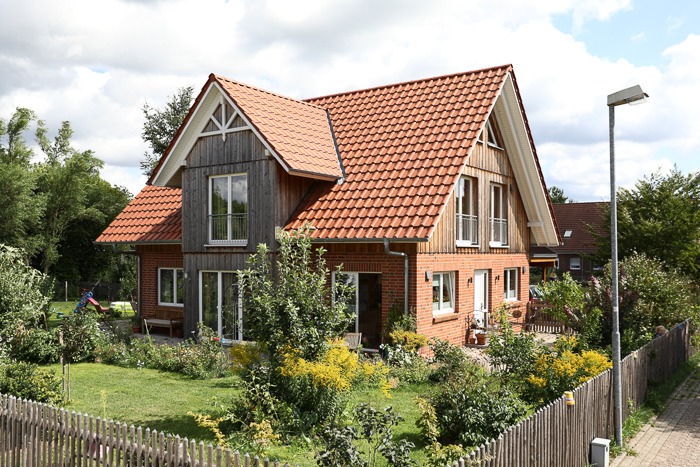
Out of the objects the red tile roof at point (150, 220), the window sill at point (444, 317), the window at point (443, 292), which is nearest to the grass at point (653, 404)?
the window sill at point (444, 317)

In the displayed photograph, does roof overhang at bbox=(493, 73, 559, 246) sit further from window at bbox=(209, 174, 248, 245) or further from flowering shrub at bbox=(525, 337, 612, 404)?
flowering shrub at bbox=(525, 337, 612, 404)

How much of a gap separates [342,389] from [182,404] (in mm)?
3818

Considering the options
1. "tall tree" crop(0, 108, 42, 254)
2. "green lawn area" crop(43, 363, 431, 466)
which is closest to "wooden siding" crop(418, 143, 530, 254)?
"green lawn area" crop(43, 363, 431, 466)

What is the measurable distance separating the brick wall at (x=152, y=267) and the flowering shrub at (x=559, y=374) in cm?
1502

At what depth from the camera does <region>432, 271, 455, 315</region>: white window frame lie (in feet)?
58.4

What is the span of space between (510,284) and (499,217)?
318cm

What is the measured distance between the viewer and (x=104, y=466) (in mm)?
6902

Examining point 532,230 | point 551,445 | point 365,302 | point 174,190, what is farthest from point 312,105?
point 551,445

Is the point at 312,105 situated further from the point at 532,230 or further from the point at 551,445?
the point at 551,445

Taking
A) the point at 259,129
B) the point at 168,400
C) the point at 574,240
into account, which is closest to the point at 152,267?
the point at 259,129

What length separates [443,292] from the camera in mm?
18203

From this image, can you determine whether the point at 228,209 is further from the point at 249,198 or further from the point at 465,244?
the point at 465,244

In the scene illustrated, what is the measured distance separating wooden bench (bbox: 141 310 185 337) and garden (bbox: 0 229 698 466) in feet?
17.3

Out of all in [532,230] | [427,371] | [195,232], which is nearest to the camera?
[427,371]
